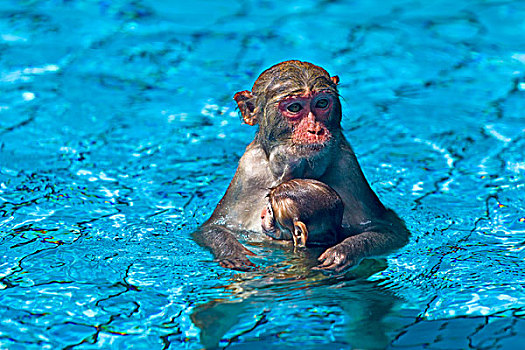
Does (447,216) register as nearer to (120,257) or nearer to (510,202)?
(510,202)

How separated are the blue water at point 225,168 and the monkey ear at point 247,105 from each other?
1.12 m

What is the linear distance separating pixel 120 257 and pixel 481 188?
3.74m

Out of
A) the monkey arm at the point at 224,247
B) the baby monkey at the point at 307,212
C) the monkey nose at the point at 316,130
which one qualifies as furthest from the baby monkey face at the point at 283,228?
the monkey nose at the point at 316,130

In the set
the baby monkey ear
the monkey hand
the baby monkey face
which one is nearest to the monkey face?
the baby monkey face

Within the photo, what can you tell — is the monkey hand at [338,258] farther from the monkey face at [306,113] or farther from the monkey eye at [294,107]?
the monkey eye at [294,107]

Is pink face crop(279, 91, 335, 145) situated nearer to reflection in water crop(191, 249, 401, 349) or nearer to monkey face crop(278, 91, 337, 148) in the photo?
monkey face crop(278, 91, 337, 148)

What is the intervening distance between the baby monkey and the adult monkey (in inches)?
5.9


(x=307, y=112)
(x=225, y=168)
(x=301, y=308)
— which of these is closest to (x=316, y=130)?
(x=307, y=112)

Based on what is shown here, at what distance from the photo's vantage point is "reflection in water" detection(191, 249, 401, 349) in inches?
231

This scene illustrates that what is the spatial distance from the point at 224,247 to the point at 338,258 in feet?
3.07

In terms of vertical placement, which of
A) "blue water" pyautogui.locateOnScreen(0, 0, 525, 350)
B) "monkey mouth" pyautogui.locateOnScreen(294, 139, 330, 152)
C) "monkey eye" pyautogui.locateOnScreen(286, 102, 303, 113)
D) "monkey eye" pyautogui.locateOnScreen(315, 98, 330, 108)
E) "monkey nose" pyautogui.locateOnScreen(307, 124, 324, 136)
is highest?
"monkey eye" pyautogui.locateOnScreen(315, 98, 330, 108)

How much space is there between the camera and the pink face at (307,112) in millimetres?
6602

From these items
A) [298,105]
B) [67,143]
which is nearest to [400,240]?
[298,105]

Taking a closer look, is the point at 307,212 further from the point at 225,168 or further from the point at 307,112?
the point at 225,168
